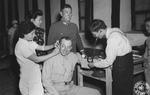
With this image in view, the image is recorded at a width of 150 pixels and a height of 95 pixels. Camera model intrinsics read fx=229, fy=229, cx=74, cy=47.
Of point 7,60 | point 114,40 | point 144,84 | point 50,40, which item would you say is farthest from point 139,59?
point 7,60

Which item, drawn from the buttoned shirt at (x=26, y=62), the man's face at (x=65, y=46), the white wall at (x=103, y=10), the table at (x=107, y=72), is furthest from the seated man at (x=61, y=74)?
the white wall at (x=103, y=10)

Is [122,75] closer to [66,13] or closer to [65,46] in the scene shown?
[65,46]

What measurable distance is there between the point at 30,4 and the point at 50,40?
230 inches

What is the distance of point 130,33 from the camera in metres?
5.47

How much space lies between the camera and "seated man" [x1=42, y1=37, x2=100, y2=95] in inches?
132

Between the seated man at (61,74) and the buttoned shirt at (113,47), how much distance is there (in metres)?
0.51

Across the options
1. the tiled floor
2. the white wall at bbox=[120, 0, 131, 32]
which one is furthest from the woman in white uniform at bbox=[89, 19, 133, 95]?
the tiled floor

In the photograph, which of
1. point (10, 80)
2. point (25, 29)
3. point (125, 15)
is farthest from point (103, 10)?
point (10, 80)

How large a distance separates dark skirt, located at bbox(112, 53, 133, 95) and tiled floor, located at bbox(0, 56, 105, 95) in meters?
2.08

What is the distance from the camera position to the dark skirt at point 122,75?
3736 mm

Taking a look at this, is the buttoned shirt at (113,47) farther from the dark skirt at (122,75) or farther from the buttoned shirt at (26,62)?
the buttoned shirt at (26,62)

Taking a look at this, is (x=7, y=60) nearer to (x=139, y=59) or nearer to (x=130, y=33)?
(x=130, y=33)

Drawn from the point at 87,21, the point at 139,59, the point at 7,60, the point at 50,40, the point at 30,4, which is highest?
the point at 30,4

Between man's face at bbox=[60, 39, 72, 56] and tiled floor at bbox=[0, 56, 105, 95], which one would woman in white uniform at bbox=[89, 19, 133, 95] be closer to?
man's face at bbox=[60, 39, 72, 56]
